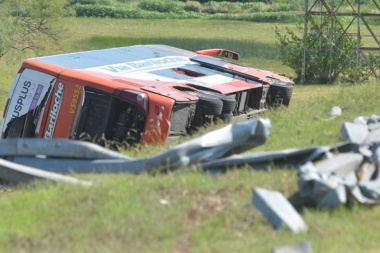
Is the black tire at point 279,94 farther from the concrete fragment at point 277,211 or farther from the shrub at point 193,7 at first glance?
the shrub at point 193,7

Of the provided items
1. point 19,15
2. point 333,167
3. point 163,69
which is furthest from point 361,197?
point 19,15

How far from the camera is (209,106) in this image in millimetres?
11117

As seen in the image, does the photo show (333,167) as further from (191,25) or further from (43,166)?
(191,25)

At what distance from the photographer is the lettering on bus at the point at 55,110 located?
1138cm

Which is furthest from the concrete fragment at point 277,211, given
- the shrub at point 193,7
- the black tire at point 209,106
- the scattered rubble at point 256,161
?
the shrub at point 193,7

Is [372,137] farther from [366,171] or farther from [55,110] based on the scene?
[55,110]

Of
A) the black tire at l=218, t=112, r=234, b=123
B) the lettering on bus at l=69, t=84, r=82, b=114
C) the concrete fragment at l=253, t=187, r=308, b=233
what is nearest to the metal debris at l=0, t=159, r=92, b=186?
the concrete fragment at l=253, t=187, r=308, b=233

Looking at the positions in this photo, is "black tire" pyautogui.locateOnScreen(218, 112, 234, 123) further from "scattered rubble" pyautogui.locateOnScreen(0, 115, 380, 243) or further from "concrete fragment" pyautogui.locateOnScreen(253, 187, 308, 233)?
"concrete fragment" pyautogui.locateOnScreen(253, 187, 308, 233)

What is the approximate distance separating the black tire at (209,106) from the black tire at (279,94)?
243 cm

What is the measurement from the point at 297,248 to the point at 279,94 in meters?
8.80

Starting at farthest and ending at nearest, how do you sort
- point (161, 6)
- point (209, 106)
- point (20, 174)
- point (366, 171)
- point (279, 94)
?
point (161, 6) < point (279, 94) < point (209, 106) < point (20, 174) < point (366, 171)

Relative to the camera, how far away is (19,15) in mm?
39562

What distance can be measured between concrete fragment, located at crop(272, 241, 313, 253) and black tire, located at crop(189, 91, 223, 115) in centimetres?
630

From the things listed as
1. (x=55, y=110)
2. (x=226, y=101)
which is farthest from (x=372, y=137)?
(x=55, y=110)
